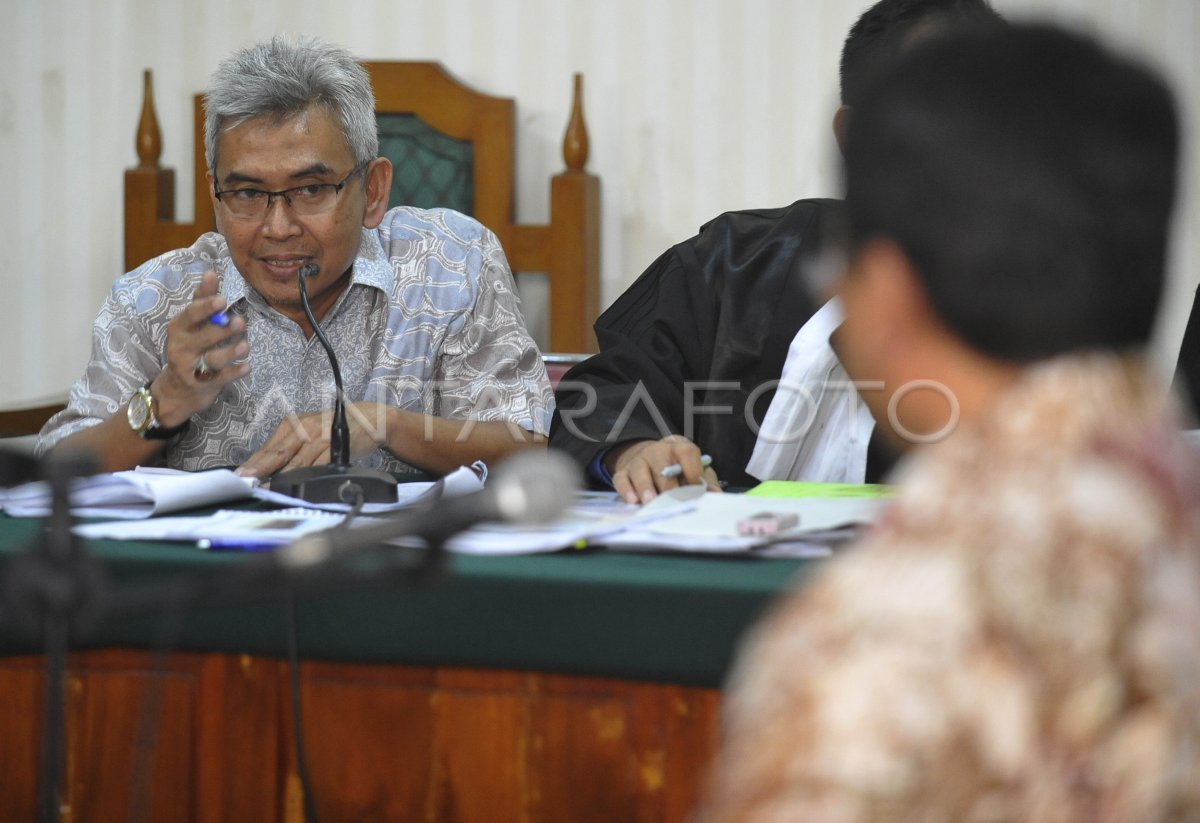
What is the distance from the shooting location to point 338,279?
2359mm

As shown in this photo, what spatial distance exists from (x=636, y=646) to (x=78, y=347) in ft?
11.3

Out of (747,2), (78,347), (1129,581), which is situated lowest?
(78,347)

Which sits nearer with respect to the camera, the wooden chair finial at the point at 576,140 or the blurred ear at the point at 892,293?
the blurred ear at the point at 892,293

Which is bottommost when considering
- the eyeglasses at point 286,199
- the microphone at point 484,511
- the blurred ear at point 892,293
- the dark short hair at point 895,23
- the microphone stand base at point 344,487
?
the microphone stand base at point 344,487

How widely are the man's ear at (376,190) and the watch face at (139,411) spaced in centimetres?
53

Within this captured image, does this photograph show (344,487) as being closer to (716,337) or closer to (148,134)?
(716,337)

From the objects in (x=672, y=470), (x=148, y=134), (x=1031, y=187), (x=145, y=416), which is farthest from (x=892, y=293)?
(x=148, y=134)

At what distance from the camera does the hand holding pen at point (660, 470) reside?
65.8 inches

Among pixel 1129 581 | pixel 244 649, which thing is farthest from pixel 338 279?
pixel 1129 581

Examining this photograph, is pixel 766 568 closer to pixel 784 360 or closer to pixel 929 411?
pixel 929 411

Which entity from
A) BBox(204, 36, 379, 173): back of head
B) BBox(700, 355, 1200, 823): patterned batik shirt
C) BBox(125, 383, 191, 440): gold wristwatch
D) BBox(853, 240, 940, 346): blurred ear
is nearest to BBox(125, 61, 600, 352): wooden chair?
BBox(204, 36, 379, 173): back of head

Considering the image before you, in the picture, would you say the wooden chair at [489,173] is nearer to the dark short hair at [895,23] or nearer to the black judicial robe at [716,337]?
the black judicial robe at [716,337]

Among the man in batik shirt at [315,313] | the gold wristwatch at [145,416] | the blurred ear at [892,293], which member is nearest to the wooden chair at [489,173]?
the man in batik shirt at [315,313]

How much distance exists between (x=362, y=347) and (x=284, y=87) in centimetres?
47
